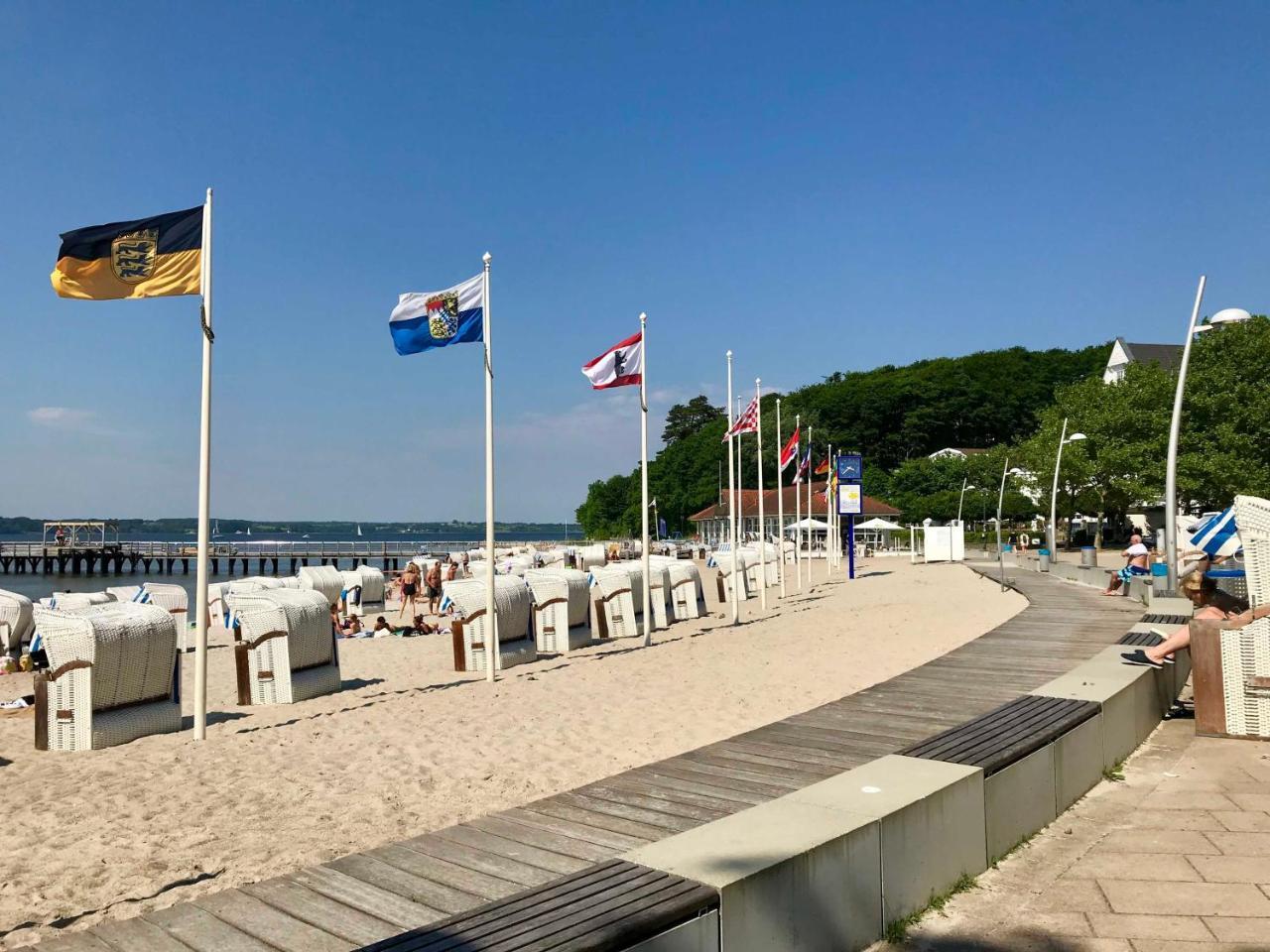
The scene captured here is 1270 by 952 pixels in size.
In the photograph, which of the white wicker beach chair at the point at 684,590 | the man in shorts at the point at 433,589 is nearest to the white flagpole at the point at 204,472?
the white wicker beach chair at the point at 684,590

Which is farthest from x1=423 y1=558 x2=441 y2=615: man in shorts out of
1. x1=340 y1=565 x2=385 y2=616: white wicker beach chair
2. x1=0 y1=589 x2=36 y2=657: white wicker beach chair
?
x1=0 y1=589 x2=36 y2=657: white wicker beach chair

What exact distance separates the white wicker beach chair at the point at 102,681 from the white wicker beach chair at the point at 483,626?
4.86 metres

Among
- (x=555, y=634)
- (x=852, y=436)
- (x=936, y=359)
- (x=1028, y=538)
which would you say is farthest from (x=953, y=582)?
(x=936, y=359)

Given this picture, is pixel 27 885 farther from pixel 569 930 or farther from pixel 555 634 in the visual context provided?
pixel 555 634

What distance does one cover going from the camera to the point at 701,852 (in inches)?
144

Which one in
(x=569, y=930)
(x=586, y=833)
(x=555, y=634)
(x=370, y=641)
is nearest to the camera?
(x=569, y=930)

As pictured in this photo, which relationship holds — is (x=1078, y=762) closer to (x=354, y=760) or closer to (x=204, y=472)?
(x=354, y=760)

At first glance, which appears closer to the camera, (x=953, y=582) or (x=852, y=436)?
(x=953, y=582)

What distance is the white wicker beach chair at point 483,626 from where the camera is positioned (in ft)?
46.1

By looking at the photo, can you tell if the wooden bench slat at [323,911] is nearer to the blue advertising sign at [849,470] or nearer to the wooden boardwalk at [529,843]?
the wooden boardwalk at [529,843]

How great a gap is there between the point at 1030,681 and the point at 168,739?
8.19 m

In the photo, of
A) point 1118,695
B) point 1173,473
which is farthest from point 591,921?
point 1173,473

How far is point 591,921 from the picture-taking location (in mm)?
3119

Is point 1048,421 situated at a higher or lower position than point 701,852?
higher
